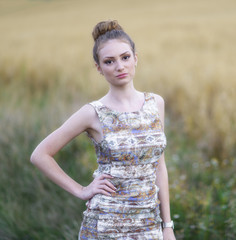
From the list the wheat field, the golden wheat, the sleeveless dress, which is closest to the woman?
the sleeveless dress

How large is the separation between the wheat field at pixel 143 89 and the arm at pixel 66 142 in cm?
101

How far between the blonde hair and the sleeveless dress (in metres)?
0.27

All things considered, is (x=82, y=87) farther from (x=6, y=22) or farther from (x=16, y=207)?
(x=6, y=22)

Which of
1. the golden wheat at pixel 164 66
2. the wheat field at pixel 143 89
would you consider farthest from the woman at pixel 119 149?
the golden wheat at pixel 164 66

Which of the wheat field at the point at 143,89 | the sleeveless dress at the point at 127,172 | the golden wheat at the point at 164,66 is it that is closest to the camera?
the sleeveless dress at the point at 127,172

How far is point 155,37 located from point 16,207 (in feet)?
31.5

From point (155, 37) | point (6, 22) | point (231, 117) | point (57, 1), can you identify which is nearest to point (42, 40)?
point (155, 37)

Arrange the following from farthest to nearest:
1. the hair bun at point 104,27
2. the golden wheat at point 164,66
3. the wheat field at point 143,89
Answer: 1. the golden wheat at point 164,66
2. the wheat field at point 143,89
3. the hair bun at point 104,27

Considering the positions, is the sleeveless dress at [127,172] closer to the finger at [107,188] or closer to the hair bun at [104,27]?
the finger at [107,188]

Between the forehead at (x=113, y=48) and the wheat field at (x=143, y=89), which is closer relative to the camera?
the forehead at (x=113, y=48)

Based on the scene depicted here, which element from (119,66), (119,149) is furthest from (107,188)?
(119,66)

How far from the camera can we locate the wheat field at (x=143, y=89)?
3057mm

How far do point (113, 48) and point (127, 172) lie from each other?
0.53m

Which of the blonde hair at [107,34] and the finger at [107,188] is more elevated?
the blonde hair at [107,34]
